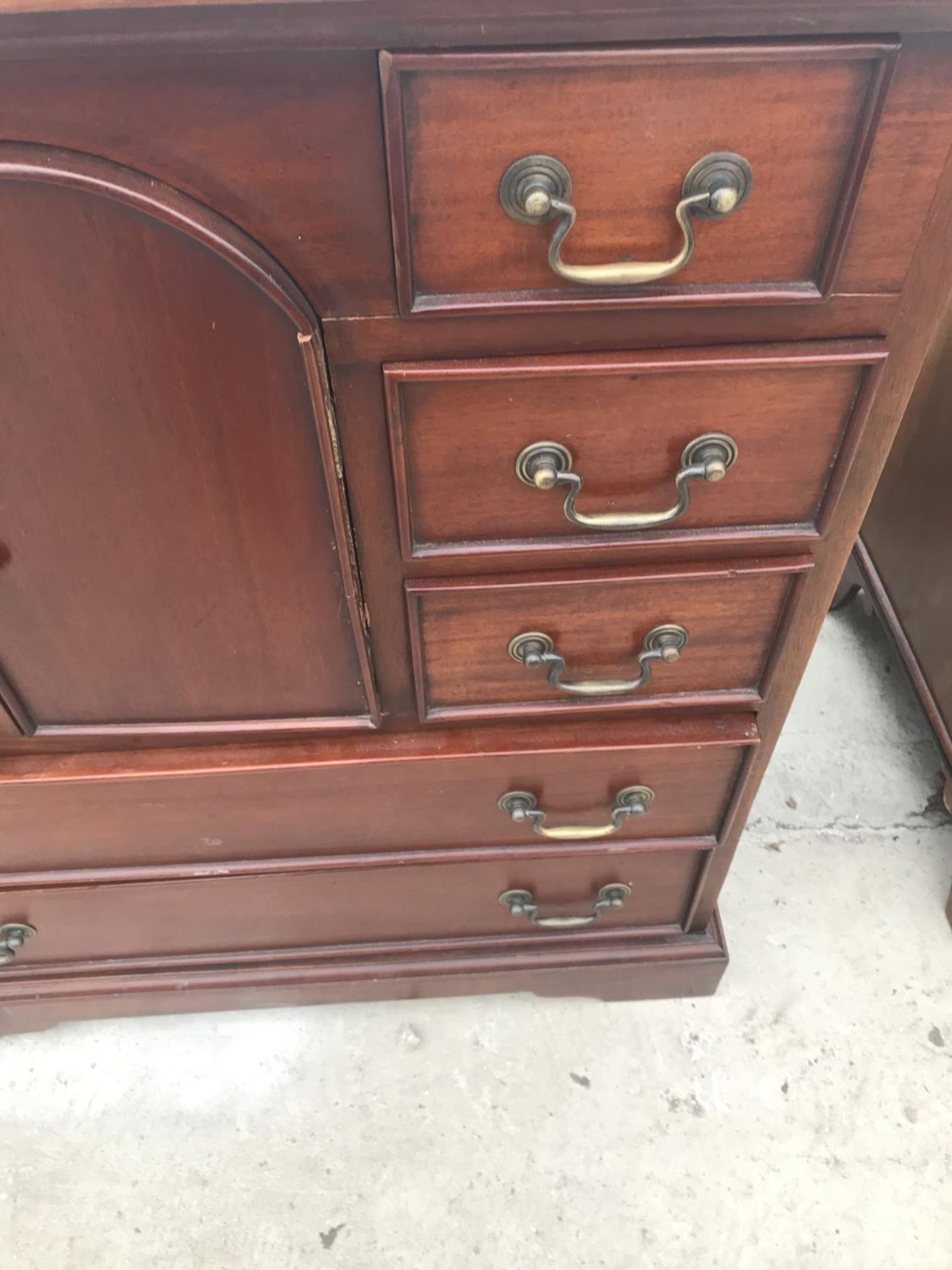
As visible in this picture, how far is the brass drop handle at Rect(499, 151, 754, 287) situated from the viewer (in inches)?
17.8

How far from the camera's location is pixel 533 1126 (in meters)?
1.06

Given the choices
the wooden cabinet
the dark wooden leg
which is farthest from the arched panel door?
the dark wooden leg

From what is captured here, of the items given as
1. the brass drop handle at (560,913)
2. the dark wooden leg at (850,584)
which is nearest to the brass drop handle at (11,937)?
the brass drop handle at (560,913)

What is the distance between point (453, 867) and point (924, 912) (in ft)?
2.30

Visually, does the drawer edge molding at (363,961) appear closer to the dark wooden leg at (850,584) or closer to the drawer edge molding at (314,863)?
the drawer edge molding at (314,863)

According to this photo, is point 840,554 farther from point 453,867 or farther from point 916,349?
point 453,867

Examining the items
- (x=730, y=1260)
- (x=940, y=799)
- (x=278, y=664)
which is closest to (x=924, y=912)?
(x=940, y=799)

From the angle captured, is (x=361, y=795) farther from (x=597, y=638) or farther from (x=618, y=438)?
(x=618, y=438)

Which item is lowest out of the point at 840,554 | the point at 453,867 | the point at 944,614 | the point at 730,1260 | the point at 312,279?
the point at 730,1260

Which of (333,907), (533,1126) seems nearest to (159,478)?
(333,907)

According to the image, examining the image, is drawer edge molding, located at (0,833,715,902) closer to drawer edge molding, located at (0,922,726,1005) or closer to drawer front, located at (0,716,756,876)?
drawer front, located at (0,716,756,876)

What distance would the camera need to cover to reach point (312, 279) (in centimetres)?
50

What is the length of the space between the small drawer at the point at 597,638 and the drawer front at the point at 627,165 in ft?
0.71

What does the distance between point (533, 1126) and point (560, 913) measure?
0.85 feet
